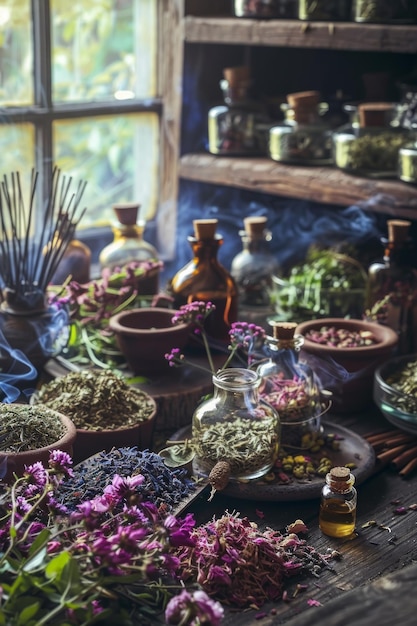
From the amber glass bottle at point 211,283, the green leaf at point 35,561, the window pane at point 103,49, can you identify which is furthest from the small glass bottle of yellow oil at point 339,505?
the window pane at point 103,49

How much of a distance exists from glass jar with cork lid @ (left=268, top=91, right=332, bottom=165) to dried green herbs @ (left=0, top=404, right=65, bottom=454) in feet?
4.07

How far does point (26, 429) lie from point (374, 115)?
4.32ft

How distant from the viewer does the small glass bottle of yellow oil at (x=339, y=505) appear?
173 cm

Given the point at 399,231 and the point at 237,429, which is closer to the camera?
the point at 237,429

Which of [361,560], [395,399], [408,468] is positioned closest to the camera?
[361,560]

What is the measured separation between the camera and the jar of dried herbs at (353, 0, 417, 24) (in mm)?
2447

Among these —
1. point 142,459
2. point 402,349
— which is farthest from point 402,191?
point 142,459

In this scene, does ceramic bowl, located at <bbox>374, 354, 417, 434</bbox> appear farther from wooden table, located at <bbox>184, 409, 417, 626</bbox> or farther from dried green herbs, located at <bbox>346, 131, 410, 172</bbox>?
dried green herbs, located at <bbox>346, 131, 410, 172</bbox>

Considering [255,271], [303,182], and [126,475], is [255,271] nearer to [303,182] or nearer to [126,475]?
[303,182]

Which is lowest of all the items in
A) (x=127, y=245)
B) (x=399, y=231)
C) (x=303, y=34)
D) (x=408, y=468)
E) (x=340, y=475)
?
(x=408, y=468)

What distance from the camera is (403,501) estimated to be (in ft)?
6.18

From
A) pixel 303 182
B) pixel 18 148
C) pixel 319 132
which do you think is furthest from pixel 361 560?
pixel 18 148

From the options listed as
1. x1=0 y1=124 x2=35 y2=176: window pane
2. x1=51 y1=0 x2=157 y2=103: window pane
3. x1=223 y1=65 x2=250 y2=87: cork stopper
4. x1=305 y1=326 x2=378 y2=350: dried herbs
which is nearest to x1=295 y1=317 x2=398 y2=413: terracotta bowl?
x1=305 y1=326 x2=378 y2=350: dried herbs

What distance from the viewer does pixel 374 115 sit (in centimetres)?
253
